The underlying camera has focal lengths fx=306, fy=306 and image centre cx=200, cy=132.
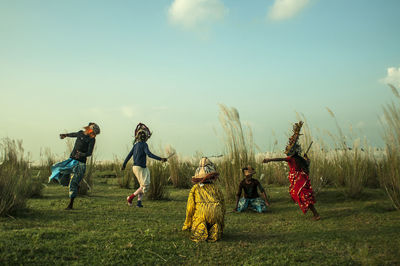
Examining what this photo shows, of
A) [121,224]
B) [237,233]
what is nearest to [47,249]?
[121,224]

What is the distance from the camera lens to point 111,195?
9.70 metres

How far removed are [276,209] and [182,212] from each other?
89.8 inches

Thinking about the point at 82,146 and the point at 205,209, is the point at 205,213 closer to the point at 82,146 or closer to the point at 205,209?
the point at 205,209

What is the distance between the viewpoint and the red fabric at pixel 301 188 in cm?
617

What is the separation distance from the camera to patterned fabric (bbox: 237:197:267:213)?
276 inches

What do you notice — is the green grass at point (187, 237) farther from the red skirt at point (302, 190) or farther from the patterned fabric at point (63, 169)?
the patterned fabric at point (63, 169)

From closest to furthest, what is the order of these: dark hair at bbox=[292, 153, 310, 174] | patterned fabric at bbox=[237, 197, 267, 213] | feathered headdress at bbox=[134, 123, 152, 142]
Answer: dark hair at bbox=[292, 153, 310, 174] < patterned fabric at bbox=[237, 197, 267, 213] < feathered headdress at bbox=[134, 123, 152, 142]

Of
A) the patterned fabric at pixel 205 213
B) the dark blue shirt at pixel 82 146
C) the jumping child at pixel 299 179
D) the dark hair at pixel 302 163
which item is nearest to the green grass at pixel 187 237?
the patterned fabric at pixel 205 213

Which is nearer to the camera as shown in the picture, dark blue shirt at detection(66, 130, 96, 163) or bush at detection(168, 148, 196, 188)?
dark blue shirt at detection(66, 130, 96, 163)

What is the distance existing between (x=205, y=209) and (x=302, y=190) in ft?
8.34

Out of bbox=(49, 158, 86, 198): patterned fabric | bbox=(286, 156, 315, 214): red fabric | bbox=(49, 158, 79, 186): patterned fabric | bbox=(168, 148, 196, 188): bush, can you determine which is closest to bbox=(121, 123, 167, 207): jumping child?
bbox=(49, 158, 86, 198): patterned fabric

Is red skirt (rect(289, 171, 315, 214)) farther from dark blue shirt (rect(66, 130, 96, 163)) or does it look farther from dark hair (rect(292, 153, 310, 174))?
dark blue shirt (rect(66, 130, 96, 163))

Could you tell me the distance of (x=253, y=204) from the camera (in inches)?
279

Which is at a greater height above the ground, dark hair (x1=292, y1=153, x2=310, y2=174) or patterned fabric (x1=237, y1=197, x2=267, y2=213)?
dark hair (x1=292, y1=153, x2=310, y2=174)
